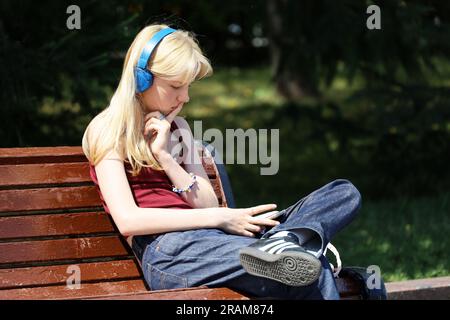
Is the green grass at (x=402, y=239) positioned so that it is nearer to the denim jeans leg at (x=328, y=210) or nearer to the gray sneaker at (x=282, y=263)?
the denim jeans leg at (x=328, y=210)

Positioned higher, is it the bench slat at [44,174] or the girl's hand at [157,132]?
the girl's hand at [157,132]

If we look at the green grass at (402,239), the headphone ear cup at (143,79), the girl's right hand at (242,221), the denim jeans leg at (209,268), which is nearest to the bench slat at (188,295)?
the denim jeans leg at (209,268)

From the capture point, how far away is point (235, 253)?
3.73 metres

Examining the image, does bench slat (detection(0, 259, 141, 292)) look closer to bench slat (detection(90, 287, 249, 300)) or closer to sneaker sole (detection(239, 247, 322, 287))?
bench slat (detection(90, 287, 249, 300))

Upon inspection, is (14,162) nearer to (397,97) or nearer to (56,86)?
(56,86)

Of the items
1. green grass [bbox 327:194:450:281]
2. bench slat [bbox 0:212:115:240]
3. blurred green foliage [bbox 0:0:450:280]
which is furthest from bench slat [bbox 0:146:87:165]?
green grass [bbox 327:194:450:281]

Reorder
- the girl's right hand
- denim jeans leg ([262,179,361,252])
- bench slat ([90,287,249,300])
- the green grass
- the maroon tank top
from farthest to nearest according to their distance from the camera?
the green grass < the maroon tank top < the girl's right hand < denim jeans leg ([262,179,361,252]) < bench slat ([90,287,249,300])

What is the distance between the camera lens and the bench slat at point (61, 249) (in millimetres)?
4070

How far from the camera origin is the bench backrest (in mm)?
4074

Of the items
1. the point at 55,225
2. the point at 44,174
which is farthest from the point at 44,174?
the point at 55,225

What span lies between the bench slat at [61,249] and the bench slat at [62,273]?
4cm

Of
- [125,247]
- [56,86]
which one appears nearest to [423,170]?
[56,86]

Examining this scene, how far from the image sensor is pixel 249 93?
49.6 ft

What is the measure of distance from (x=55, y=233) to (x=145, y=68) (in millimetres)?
815
